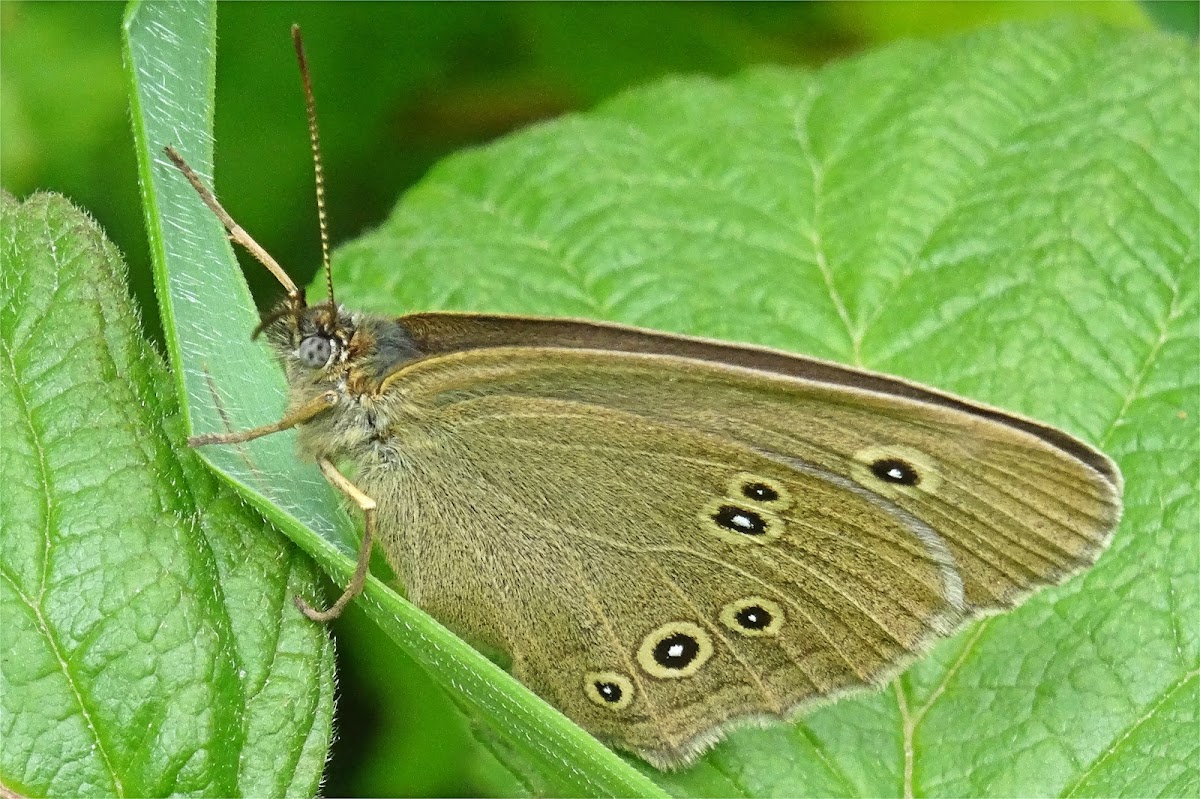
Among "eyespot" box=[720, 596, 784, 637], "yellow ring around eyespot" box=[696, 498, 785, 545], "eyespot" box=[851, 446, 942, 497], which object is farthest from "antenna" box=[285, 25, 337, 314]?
"eyespot" box=[851, 446, 942, 497]

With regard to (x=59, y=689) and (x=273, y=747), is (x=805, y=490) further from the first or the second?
(x=59, y=689)

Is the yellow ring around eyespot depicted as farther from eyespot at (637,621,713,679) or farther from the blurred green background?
the blurred green background

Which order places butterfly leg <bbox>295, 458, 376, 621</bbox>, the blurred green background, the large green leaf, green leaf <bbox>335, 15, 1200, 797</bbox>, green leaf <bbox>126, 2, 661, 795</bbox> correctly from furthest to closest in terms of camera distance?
the blurred green background
green leaf <bbox>335, 15, 1200, 797</bbox>
the large green leaf
butterfly leg <bbox>295, 458, 376, 621</bbox>
green leaf <bbox>126, 2, 661, 795</bbox>

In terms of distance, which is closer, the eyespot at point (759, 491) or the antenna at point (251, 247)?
the antenna at point (251, 247)

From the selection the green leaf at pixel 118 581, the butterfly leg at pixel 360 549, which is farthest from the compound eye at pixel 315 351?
the green leaf at pixel 118 581

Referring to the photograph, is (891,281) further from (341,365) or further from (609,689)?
(341,365)

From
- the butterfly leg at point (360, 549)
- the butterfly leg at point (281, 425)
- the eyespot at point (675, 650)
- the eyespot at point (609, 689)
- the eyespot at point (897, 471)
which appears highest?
the butterfly leg at point (281, 425)

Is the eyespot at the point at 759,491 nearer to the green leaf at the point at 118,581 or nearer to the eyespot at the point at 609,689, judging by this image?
the eyespot at the point at 609,689
